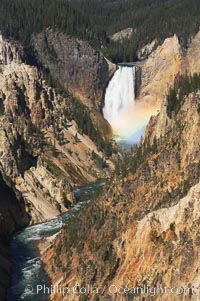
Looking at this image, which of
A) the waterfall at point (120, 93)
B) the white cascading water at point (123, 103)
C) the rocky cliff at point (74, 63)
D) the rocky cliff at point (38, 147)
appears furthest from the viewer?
the waterfall at point (120, 93)

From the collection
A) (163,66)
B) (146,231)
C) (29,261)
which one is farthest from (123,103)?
(146,231)

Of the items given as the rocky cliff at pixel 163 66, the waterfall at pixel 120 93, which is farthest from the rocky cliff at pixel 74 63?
the rocky cliff at pixel 163 66

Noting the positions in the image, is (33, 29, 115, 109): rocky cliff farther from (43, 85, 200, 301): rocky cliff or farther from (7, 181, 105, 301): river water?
(43, 85, 200, 301): rocky cliff

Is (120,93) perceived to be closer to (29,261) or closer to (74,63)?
(74,63)

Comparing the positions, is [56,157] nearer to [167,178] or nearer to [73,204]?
[73,204]

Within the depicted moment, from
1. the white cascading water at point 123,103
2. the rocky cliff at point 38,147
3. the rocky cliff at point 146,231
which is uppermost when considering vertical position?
the white cascading water at point 123,103

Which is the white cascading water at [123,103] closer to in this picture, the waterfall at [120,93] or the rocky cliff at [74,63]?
the waterfall at [120,93]
